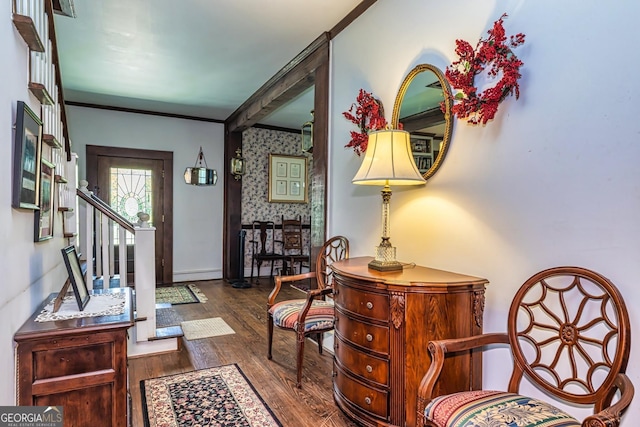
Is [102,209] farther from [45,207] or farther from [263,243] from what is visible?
[263,243]

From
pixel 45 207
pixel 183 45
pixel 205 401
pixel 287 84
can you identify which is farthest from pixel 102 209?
pixel 287 84

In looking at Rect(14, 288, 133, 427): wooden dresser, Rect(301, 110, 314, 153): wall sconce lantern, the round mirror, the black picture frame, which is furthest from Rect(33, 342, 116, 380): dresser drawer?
Rect(301, 110, 314, 153): wall sconce lantern

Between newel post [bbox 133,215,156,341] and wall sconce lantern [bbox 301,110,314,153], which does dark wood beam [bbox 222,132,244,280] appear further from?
newel post [bbox 133,215,156,341]

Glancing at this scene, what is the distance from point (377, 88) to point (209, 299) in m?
3.54

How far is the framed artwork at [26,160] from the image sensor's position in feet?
4.66

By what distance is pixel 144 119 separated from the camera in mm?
5672

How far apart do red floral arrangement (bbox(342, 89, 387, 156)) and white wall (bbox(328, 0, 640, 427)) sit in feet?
0.63

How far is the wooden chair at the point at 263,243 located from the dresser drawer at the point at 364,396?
407 centimetres

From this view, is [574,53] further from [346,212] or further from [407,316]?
[346,212]

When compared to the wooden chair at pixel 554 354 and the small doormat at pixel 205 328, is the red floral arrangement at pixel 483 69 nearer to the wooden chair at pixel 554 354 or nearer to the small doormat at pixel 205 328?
the wooden chair at pixel 554 354

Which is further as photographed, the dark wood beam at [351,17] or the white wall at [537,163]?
the dark wood beam at [351,17]

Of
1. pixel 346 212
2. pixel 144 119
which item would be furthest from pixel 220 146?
pixel 346 212

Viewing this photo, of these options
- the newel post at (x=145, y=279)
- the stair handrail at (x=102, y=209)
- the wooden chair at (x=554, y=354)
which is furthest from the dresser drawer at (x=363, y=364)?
the stair handrail at (x=102, y=209)

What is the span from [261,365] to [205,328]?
110cm
